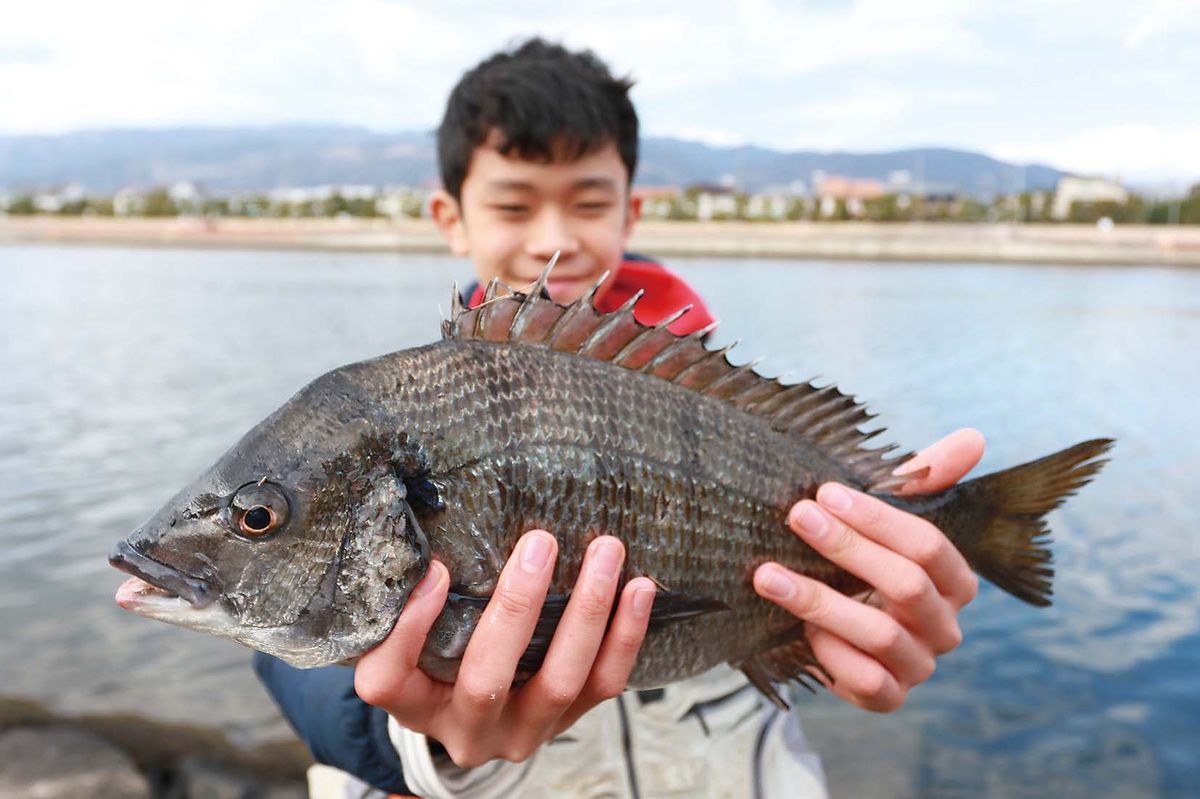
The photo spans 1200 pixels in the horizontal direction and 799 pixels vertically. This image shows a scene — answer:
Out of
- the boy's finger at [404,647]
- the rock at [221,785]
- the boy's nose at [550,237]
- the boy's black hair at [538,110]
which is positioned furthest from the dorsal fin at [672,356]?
the rock at [221,785]

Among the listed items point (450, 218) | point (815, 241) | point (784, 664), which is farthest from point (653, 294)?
point (815, 241)

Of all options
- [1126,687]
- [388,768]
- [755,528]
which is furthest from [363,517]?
[1126,687]

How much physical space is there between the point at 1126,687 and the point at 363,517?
24.6 feet

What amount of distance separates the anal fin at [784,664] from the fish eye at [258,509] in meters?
1.36

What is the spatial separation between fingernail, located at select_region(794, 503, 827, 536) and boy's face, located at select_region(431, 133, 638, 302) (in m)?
1.71

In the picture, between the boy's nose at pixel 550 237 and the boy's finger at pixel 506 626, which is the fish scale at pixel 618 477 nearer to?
the boy's finger at pixel 506 626

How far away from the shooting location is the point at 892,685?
260cm

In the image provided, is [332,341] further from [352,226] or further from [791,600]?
[352,226]

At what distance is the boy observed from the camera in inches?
83.4

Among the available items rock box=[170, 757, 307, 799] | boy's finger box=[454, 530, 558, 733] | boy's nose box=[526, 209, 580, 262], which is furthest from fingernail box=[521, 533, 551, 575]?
rock box=[170, 757, 307, 799]

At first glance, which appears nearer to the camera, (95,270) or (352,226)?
(95,270)

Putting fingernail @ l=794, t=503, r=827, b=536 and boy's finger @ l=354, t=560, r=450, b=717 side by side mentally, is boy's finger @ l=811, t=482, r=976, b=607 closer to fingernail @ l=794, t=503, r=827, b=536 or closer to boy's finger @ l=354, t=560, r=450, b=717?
fingernail @ l=794, t=503, r=827, b=536

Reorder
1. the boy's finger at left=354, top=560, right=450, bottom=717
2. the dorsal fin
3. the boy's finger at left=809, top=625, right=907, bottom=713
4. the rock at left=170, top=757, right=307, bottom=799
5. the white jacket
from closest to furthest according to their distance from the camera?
the boy's finger at left=354, top=560, right=450, bottom=717 < the dorsal fin < the boy's finger at left=809, top=625, right=907, bottom=713 < the white jacket < the rock at left=170, top=757, right=307, bottom=799

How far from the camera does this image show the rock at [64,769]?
16.2 feet
